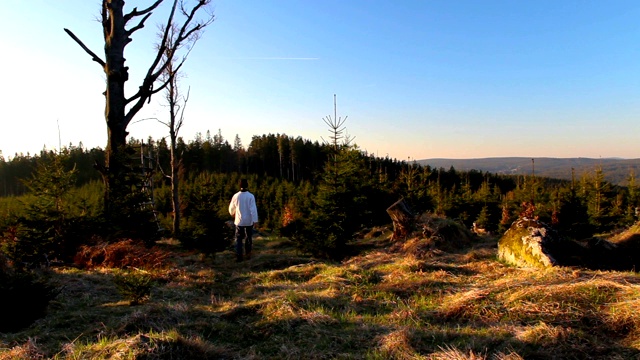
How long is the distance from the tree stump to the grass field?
3.68m

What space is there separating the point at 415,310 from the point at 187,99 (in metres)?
17.4

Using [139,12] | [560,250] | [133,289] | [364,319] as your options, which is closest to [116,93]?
[139,12]

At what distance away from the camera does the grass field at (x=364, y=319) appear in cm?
286

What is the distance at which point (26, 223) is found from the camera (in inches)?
289

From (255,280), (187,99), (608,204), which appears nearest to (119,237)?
(255,280)

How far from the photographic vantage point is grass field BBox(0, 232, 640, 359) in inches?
113

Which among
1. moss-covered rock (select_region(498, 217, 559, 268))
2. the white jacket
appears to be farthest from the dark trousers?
moss-covered rock (select_region(498, 217, 559, 268))

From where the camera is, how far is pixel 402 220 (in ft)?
31.8

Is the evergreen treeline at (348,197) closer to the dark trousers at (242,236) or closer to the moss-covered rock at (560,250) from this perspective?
the dark trousers at (242,236)

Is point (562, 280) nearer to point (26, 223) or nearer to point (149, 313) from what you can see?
point (149, 313)

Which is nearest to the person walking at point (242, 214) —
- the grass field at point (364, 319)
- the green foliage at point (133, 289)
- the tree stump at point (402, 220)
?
the grass field at point (364, 319)

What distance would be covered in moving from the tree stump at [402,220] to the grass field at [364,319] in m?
3.68

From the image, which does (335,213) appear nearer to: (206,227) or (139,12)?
(206,227)

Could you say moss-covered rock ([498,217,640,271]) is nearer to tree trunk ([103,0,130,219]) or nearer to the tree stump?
the tree stump
